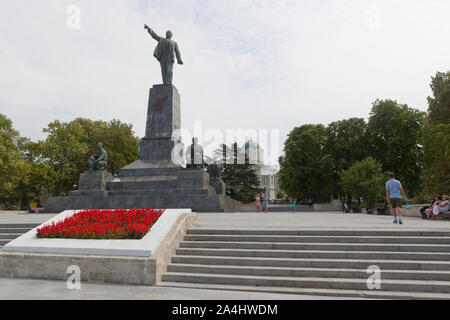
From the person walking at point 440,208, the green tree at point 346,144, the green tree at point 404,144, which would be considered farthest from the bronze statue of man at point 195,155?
the green tree at point 404,144

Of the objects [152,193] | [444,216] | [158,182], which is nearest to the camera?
[444,216]

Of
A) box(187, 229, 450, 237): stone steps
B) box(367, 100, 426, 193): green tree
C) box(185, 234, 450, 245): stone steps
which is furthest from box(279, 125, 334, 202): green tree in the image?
box(185, 234, 450, 245): stone steps

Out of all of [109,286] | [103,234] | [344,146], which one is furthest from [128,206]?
[344,146]

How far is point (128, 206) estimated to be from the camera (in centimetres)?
1822

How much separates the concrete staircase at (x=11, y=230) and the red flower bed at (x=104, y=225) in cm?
→ 206

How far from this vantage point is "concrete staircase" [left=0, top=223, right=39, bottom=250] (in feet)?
31.0

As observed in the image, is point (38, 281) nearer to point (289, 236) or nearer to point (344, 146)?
point (289, 236)

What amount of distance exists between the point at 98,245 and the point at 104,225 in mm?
1133

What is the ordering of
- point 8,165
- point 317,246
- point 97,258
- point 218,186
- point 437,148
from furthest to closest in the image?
1. point 8,165
2. point 437,148
3. point 218,186
4. point 317,246
5. point 97,258

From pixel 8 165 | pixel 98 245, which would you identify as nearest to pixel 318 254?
pixel 98 245

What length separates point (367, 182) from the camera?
972 inches

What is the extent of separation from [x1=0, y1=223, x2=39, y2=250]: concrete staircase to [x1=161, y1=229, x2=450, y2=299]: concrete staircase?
5.80 meters

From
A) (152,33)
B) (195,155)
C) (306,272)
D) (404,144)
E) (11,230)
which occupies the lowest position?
(306,272)

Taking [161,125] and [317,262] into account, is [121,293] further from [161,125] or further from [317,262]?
[161,125]
